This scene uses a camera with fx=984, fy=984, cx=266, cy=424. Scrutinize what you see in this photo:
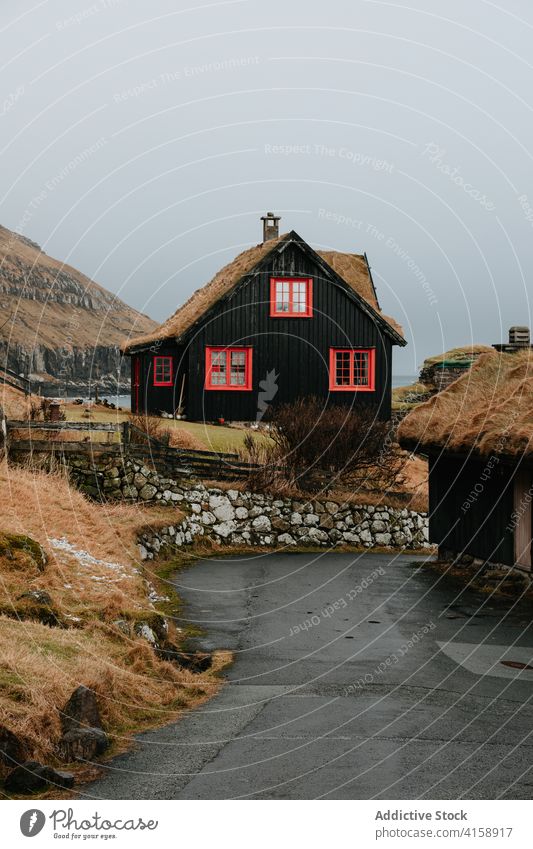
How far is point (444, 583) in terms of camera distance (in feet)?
60.5

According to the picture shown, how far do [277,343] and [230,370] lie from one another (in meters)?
2.02

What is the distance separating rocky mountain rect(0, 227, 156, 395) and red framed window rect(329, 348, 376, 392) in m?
65.7

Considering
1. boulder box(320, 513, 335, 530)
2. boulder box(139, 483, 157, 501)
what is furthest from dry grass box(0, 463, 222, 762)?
boulder box(320, 513, 335, 530)

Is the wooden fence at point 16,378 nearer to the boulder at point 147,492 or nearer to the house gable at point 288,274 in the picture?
the boulder at point 147,492

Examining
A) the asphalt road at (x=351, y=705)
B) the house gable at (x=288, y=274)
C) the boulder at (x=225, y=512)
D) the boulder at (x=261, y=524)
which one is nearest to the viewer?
the asphalt road at (x=351, y=705)

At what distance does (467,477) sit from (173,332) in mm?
20049

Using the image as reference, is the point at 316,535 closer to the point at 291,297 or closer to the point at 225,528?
the point at 225,528

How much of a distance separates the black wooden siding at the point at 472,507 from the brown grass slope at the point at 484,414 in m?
0.63

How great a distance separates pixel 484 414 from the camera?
1692cm

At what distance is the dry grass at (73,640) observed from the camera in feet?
28.9

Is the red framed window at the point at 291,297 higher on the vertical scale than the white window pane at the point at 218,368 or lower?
higher
